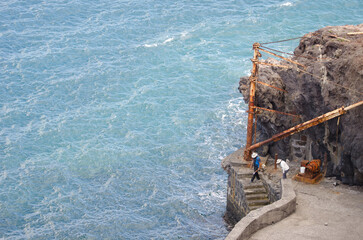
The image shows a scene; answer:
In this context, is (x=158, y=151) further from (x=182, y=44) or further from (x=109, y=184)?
(x=182, y=44)

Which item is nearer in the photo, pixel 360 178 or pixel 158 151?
pixel 360 178

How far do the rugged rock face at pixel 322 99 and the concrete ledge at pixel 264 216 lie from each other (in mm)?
3110

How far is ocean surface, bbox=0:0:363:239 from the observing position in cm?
2862

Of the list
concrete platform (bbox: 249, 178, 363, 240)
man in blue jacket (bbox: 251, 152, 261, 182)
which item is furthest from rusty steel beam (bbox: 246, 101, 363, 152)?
concrete platform (bbox: 249, 178, 363, 240)

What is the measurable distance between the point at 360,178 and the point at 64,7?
40.3 meters

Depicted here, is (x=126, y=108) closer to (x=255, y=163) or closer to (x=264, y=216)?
(x=255, y=163)

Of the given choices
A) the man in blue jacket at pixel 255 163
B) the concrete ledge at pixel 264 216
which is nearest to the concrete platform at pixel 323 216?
the concrete ledge at pixel 264 216

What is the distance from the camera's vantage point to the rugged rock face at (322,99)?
21.6 meters

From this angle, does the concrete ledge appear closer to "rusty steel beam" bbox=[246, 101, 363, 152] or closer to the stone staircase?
the stone staircase

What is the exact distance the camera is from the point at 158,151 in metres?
34.2

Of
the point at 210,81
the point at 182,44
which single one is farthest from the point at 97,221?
the point at 182,44

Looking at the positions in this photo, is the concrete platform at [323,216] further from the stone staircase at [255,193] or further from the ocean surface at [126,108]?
the ocean surface at [126,108]

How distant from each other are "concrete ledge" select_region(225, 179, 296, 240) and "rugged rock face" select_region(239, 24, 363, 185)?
311 cm

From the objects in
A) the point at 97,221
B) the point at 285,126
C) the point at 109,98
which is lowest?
the point at 97,221
